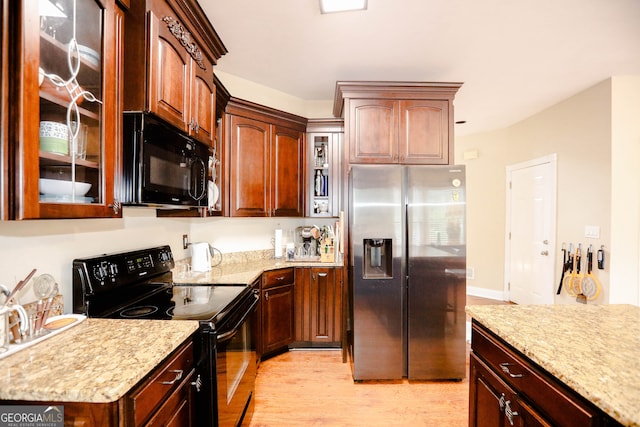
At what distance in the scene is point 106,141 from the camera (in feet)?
3.90

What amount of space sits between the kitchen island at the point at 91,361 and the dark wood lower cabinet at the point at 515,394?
1.27 metres

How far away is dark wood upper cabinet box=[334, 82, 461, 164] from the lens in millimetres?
2564

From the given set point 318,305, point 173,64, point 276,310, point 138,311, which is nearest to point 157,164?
point 173,64

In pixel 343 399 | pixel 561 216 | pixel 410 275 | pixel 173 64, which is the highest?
pixel 173 64

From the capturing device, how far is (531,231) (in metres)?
3.95

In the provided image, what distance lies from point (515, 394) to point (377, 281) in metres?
1.30

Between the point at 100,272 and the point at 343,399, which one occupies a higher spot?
the point at 100,272

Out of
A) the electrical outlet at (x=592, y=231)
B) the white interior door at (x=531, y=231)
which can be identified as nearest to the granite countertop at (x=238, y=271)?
the electrical outlet at (x=592, y=231)

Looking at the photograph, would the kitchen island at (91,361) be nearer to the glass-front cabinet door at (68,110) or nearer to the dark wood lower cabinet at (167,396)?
the dark wood lower cabinet at (167,396)

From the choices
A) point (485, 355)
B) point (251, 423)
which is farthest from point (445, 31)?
point (251, 423)

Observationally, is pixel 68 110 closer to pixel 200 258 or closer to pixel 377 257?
pixel 200 258

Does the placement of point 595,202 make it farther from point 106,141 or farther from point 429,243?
A: point 106,141

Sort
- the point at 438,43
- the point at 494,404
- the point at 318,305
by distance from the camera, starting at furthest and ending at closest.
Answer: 1. the point at 318,305
2. the point at 438,43
3. the point at 494,404

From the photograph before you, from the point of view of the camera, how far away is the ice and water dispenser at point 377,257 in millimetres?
2385
